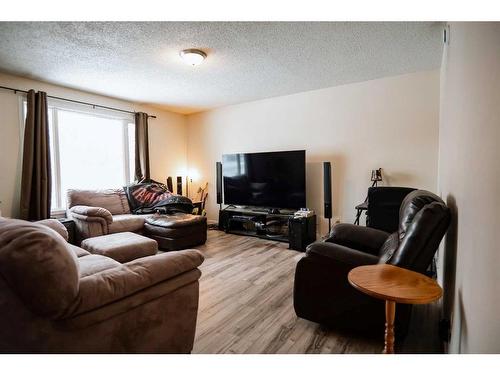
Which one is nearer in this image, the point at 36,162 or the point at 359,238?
the point at 359,238

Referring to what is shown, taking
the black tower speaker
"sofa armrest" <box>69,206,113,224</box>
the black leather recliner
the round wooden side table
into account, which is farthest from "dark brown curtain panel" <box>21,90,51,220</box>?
the round wooden side table

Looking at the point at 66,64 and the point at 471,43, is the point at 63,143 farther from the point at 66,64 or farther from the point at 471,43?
the point at 471,43

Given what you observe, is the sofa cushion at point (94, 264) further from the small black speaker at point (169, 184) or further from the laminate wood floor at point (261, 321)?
the small black speaker at point (169, 184)

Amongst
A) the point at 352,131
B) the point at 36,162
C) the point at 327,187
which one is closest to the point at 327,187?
the point at 327,187

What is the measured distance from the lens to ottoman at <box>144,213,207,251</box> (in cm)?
360

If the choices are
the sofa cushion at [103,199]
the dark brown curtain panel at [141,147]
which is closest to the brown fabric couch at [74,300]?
the sofa cushion at [103,199]

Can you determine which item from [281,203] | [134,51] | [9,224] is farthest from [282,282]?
[134,51]

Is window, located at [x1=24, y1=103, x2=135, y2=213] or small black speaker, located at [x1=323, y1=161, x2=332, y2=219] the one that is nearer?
small black speaker, located at [x1=323, y1=161, x2=332, y2=219]

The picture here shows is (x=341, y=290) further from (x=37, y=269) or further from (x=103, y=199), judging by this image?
(x=103, y=199)

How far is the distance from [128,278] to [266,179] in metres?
3.18

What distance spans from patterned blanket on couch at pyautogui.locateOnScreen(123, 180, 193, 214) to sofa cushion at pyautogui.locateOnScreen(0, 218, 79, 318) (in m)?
3.12

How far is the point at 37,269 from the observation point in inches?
38.1

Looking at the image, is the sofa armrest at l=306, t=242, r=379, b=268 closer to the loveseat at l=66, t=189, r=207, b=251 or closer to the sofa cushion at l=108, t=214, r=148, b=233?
the loveseat at l=66, t=189, r=207, b=251
